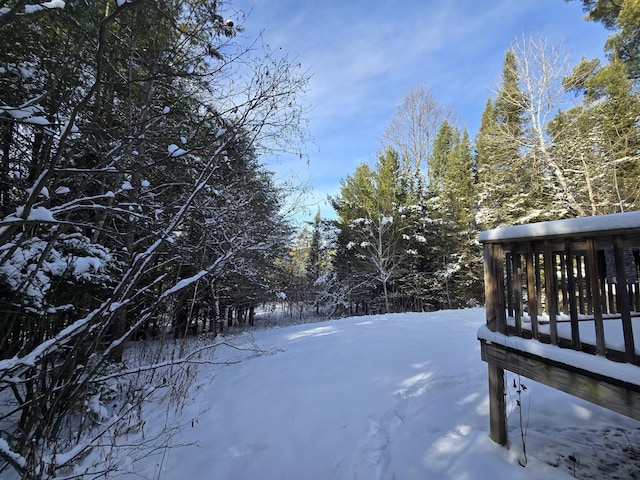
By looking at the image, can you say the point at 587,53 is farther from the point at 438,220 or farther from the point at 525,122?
the point at 438,220

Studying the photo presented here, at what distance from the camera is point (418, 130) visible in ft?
53.1

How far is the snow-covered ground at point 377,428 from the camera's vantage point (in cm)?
192

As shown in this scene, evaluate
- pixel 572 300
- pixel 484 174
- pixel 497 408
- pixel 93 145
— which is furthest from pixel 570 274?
pixel 484 174

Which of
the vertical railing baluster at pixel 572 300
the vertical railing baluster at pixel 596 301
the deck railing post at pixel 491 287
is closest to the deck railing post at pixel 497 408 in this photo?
the deck railing post at pixel 491 287

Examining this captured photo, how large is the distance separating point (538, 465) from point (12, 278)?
3771 mm

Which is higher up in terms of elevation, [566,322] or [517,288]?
[517,288]

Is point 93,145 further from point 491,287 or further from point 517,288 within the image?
point 517,288

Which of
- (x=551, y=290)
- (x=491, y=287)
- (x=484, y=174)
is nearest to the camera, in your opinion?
(x=551, y=290)

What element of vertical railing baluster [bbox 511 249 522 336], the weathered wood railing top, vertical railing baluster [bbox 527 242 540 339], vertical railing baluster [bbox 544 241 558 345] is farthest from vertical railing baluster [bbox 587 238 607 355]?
vertical railing baluster [bbox 511 249 522 336]

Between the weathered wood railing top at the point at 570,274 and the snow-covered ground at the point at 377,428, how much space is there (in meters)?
0.78

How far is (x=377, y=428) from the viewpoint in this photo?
234cm

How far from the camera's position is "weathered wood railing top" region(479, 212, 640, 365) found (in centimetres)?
147

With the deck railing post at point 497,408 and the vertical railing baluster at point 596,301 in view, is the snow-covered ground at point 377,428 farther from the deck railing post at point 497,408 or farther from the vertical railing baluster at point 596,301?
the vertical railing baluster at point 596,301

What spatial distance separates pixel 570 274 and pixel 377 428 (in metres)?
1.74
